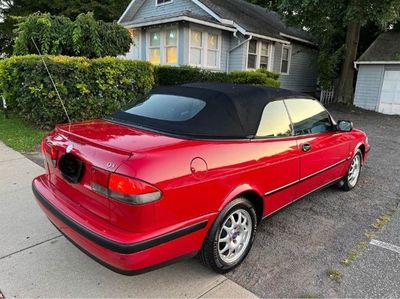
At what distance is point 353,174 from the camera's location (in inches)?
194

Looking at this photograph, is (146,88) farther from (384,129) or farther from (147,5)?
(147,5)

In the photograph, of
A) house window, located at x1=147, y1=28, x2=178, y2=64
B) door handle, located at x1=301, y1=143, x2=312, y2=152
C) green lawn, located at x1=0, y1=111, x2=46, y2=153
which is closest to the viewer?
door handle, located at x1=301, y1=143, x2=312, y2=152

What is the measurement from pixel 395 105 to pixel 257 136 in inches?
584

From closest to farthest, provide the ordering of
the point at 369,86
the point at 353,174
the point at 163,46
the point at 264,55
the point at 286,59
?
the point at 353,174
the point at 163,46
the point at 369,86
the point at 264,55
the point at 286,59

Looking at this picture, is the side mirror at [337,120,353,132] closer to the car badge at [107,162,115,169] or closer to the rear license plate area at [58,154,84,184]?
the car badge at [107,162,115,169]

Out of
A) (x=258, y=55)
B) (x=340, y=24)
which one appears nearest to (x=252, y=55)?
(x=258, y=55)

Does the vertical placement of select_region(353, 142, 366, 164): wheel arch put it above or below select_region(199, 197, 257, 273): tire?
above

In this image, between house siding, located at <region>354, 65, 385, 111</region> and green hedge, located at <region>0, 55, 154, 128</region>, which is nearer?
green hedge, located at <region>0, 55, 154, 128</region>

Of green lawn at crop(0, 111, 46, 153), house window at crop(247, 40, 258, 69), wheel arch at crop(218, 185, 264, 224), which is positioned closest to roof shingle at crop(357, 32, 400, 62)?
house window at crop(247, 40, 258, 69)

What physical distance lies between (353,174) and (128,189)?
3.97 meters

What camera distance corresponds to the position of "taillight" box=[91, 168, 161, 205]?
2.12m

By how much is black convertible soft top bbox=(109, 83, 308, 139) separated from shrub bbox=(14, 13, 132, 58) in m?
6.23

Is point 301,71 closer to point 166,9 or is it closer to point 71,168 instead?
point 166,9

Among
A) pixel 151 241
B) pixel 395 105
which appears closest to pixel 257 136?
pixel 151 241
